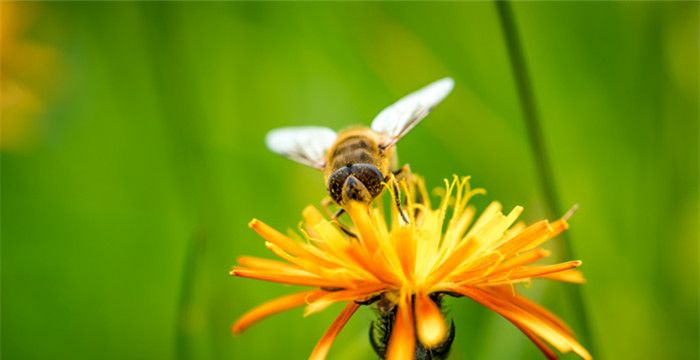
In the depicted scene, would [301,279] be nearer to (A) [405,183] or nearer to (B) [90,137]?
(A) [405,183]

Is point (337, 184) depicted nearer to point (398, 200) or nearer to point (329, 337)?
point (398, 200)

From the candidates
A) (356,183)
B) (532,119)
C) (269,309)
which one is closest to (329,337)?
(269,309)

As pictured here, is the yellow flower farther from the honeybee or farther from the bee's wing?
the bee's wing

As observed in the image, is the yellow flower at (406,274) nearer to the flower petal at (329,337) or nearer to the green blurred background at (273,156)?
the flower petal at (329,337)

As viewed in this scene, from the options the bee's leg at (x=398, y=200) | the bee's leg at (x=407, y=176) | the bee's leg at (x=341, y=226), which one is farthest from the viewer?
the bee's leg at (x=407, y=176)

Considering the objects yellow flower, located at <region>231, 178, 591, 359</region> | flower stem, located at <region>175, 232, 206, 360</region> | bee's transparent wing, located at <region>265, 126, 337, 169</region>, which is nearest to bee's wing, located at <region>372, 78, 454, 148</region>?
bee's transparent wing, located at <region>265, 126, 337, 169</region>

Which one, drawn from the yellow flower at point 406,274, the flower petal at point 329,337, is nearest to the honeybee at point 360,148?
the yellow flower at point 406,274

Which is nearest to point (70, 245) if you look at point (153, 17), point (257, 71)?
point (257, 71)
